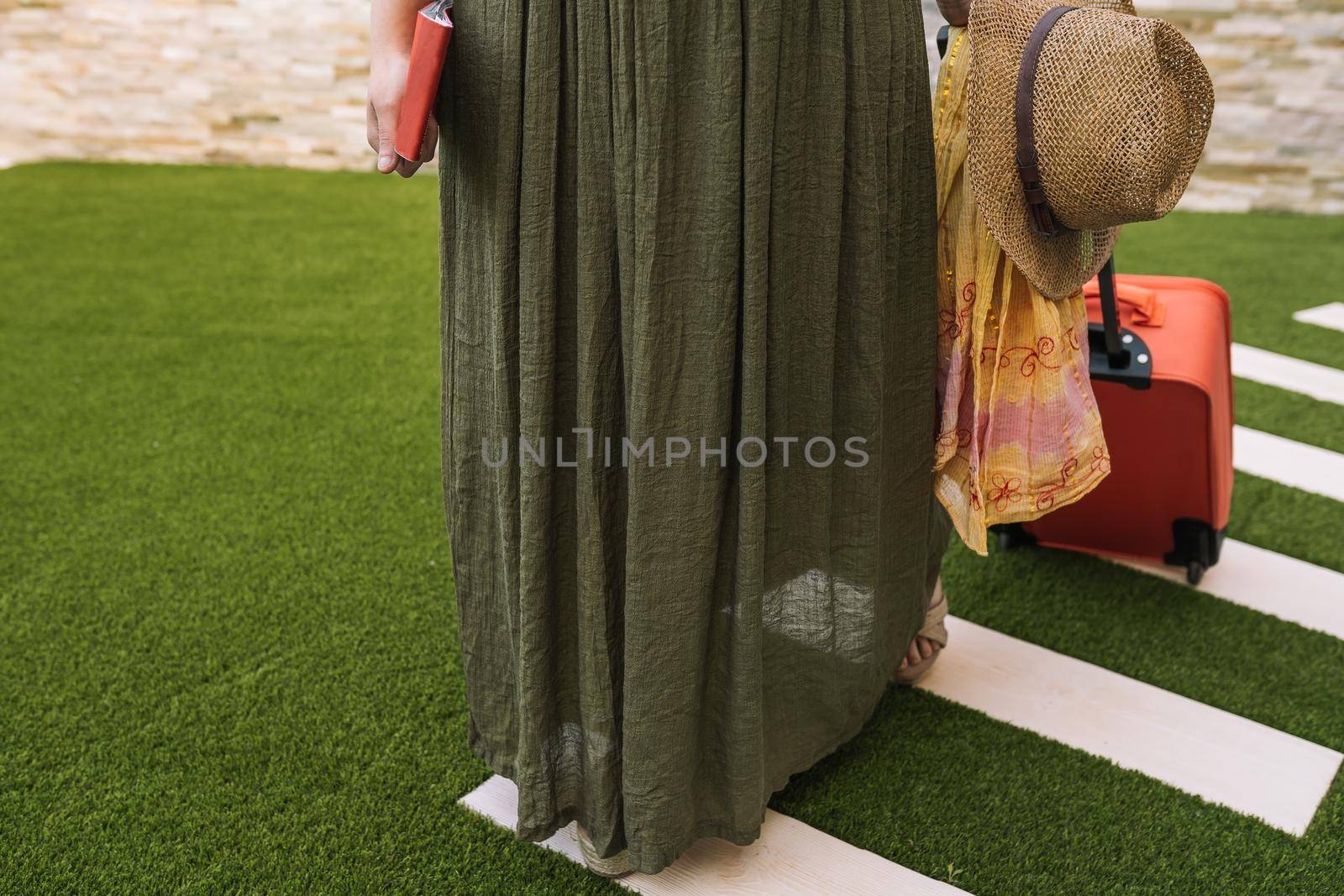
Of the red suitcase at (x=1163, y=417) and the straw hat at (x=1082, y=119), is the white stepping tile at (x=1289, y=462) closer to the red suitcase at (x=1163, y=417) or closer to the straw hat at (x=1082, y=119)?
the red suitcase at (x=1163, y=417)

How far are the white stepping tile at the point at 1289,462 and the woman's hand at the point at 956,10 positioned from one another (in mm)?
1334

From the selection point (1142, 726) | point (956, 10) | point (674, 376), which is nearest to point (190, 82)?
point (956, 10)

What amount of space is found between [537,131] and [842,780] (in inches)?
36.3

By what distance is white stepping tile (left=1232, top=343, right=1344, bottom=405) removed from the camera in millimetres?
2752

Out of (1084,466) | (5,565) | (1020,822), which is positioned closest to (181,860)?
(5,565)

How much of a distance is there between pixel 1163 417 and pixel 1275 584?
1.63ft

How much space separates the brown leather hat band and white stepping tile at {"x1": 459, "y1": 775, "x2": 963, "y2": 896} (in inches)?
30.9

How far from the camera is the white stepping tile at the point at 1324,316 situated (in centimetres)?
321

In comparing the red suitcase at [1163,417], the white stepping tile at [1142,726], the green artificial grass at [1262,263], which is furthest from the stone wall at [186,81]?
the white stepping tile at [1142,726]

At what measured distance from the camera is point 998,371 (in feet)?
4.30

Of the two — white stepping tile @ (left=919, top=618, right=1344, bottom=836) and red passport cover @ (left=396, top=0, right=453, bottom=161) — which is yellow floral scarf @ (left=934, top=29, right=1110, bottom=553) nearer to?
white stepping tile @ (left=919, top=618, right=1344, bottom=836)

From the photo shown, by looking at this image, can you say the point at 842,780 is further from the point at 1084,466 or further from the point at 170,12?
the point at 170,12

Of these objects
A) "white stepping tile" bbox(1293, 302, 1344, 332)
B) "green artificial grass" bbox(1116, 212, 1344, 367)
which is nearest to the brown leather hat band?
"green artificial grass" bbox(1116, 212, 1344, 367)

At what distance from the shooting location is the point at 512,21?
1021 millimetres
